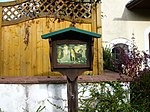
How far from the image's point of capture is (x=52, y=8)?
685cm

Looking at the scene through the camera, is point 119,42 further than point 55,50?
Yes

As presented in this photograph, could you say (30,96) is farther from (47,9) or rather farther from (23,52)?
(47,9)

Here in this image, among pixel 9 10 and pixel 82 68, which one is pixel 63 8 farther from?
pixel 82 68

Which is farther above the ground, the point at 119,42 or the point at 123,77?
the point at 119,42

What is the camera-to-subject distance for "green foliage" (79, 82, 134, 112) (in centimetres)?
545

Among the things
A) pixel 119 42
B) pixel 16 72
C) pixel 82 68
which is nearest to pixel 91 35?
pixel 82 68

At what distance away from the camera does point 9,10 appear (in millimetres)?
6965

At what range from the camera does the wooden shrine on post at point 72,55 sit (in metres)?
4.64

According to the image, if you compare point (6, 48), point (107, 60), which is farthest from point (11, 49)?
point (107, 60)

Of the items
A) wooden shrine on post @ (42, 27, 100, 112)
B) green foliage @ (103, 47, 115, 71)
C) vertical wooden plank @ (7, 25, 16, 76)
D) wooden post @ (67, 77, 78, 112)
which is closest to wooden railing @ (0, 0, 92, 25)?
vertical wooden plank @ (7, 25, 16, 76)

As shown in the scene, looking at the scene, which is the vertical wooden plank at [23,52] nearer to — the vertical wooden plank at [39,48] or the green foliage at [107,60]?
the vertical wooden plank at [39,48]

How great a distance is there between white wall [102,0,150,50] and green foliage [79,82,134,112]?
5.81 meters

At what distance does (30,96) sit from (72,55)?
1410 millimetres

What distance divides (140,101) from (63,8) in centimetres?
283
